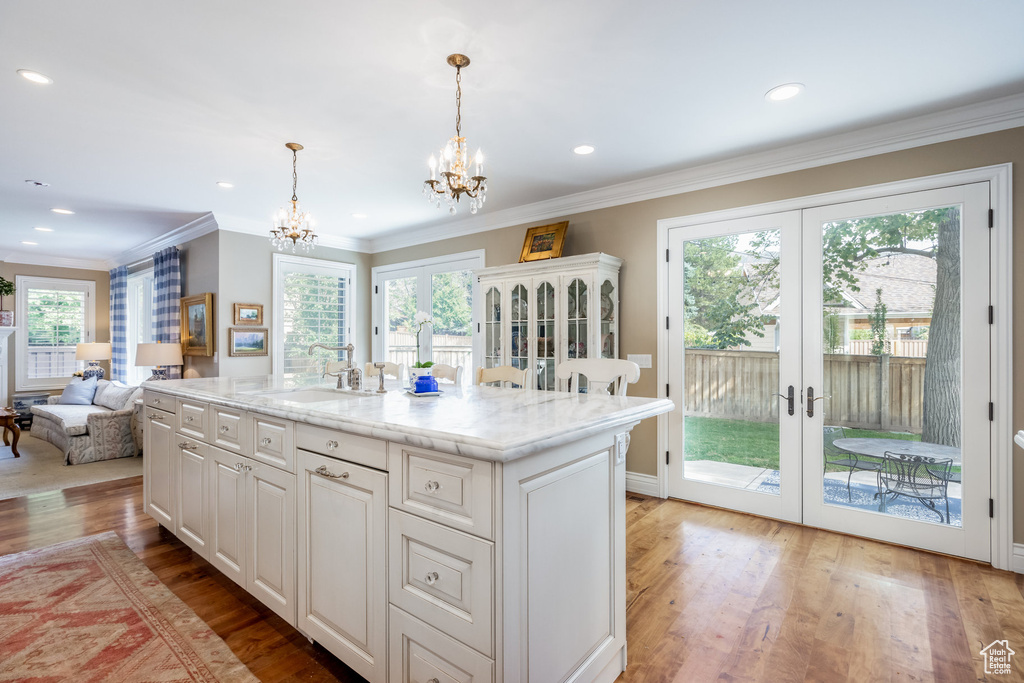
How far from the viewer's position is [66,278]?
7383 mm

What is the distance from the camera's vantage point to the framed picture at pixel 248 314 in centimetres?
522

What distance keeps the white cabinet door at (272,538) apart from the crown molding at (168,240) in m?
4.08

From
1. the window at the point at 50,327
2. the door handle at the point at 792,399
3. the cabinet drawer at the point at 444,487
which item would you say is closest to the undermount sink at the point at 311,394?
the cabinet drawer at the point at 444,487

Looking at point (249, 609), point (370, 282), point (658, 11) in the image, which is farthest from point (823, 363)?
point (370, 282)

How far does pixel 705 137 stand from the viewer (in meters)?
3.09

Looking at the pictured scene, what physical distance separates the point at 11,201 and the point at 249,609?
15.7 ft

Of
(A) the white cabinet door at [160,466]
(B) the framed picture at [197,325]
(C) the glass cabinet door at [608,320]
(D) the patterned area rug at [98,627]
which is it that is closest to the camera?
(D) the patterned area rug at [98,627]

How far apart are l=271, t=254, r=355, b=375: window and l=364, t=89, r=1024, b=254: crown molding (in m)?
2.17

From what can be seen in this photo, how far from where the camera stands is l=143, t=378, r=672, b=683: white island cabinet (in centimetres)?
125

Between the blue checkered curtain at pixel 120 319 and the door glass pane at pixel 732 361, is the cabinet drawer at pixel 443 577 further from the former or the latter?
the blue checkered curtain at pixel 120 319

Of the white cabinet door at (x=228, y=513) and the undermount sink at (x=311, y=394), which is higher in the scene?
the undermount sink at (x=311, y=394)

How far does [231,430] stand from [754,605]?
2.52 metres

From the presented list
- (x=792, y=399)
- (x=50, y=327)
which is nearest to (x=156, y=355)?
(x=50, y=327)

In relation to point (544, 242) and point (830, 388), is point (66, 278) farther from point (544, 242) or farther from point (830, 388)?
point (830, 388)
